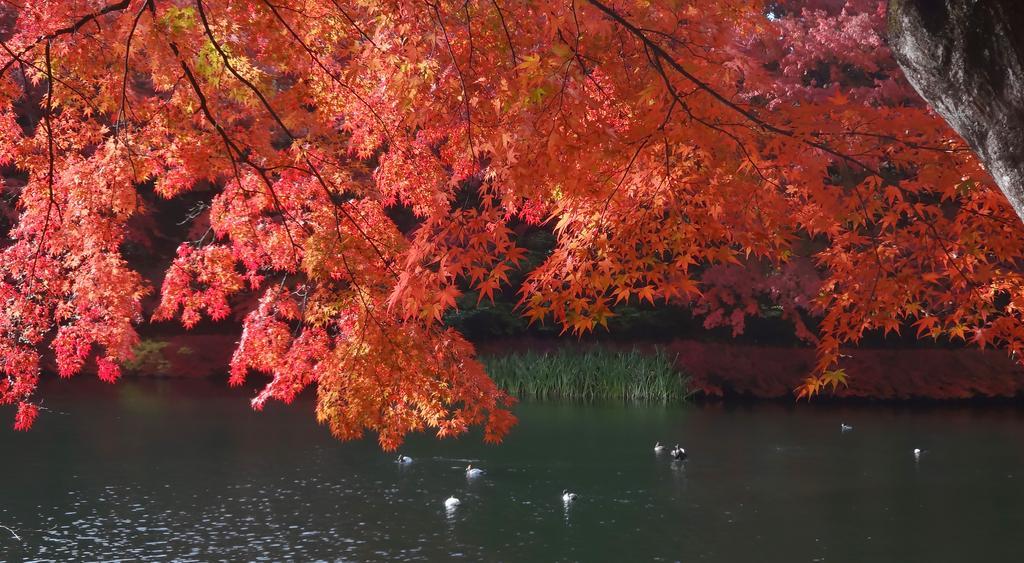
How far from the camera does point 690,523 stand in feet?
27.0

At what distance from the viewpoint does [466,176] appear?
20.6 feet

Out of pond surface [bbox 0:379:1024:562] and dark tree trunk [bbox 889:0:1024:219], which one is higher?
dark tree trunk [bbox 889:0:1024:219]

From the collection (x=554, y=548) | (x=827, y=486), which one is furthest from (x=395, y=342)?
(x=827, y=486)

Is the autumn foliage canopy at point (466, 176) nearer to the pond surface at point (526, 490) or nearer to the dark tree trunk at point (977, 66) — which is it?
the dark tree trunk at point (977, 66)

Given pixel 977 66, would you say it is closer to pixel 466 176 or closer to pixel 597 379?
pixel 466 176

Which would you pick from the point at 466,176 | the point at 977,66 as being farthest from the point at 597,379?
the point at 977,66

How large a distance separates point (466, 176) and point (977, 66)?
4006 millimetres

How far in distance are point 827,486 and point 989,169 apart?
765 cm

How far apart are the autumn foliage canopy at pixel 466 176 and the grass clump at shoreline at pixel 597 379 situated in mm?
7006

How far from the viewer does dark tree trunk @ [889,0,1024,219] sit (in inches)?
99.3

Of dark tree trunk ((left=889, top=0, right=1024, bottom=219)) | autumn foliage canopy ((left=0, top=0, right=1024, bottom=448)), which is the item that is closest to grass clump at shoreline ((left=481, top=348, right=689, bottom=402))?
autumn foliage canopy ((left=0, top=0, right=1024, bottom=448))

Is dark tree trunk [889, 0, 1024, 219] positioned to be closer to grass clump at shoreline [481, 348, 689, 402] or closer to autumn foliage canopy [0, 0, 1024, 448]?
autumn foliage canopy [0, 0, 1024, 448]

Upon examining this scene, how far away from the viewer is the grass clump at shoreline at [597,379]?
15.6 m

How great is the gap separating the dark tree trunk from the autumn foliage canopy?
1069mm
